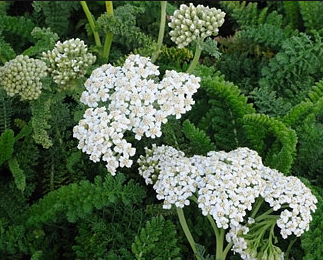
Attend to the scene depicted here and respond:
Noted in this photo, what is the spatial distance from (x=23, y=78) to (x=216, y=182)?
0.84 metres

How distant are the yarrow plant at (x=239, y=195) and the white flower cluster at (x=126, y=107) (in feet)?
0.62

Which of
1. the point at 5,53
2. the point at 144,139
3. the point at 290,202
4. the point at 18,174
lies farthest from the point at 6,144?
the point at 290,202

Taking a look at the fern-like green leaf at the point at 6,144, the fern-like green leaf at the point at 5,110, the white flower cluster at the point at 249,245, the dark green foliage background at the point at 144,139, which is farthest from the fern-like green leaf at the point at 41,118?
the white flower cluster at the point at 249,245

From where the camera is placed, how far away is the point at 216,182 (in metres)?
2.12

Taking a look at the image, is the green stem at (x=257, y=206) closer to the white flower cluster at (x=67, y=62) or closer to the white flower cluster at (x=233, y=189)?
the white flower cluster at (x=233, y=189)

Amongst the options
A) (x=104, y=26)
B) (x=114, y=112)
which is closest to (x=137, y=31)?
(x=104, y=26)

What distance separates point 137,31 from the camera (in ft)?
9.29

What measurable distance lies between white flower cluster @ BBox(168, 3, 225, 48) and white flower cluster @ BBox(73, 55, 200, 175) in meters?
0.22

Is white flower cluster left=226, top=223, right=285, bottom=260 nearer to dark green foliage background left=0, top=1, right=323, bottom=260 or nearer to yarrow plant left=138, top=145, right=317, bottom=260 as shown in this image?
yarrow plant left=138, top=145, right=317, bottom=260

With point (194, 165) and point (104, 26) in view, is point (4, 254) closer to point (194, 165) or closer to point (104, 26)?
point (194, 165)

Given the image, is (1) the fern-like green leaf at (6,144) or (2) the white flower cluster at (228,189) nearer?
(2) the white flower cluster at (228,189)

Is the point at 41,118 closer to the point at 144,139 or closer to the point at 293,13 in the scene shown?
the point at 144,139

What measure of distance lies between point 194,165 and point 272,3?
1590 millimetres

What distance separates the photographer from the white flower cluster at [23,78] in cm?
229
